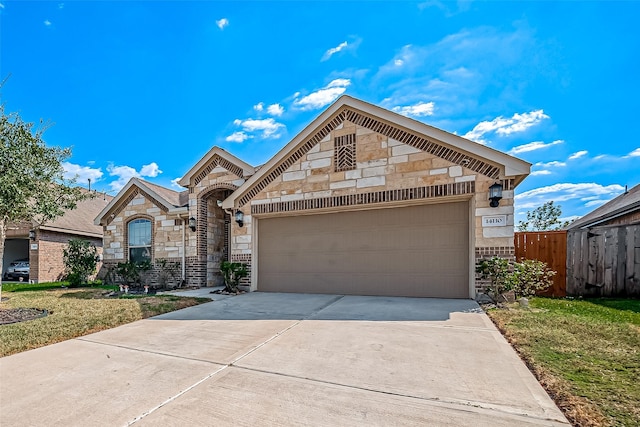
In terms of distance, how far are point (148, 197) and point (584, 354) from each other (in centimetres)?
1281

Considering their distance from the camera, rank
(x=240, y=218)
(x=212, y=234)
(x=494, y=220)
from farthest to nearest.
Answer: (x=212, y=234), (x=240, y=218), (x=494, y=220)

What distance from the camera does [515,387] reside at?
2588 mm

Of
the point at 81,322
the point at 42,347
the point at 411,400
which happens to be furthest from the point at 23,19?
the point at 411,400

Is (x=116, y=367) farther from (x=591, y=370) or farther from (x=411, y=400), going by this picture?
(x=591, y=370)

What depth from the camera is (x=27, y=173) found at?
6875 mm

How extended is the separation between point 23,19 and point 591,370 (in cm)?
1277

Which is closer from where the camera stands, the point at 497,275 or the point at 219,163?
the point at 497,275

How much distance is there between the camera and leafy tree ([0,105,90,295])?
6555mm

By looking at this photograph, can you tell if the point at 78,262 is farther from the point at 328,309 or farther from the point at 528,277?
the point at 528,277

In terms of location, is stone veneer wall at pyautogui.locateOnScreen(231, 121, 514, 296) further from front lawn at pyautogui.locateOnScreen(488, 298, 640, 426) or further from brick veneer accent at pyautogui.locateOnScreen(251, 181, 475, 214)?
front lawn at pyautogui.locateOnScreen(488, 298, 640, 426)

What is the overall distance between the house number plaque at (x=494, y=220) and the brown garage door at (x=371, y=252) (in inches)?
16.8

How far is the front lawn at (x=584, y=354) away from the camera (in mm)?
2232

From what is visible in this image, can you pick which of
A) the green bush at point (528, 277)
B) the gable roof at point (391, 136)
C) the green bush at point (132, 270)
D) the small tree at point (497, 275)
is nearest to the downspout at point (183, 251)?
the green bush at point (132, 270)

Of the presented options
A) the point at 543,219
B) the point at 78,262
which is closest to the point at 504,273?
the point at 78,262
